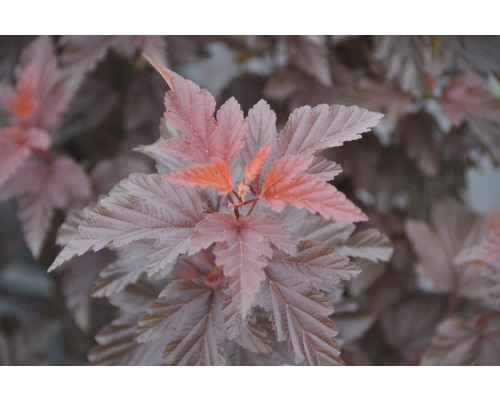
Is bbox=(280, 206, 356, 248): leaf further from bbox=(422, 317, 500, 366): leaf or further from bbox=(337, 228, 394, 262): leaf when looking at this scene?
bbox=(422, 317, 500, 366): leaf

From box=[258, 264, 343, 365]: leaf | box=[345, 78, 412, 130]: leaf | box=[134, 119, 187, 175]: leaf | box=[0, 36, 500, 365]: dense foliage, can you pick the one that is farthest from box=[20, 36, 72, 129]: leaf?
box=[258, 264, 343, 365]: leaf

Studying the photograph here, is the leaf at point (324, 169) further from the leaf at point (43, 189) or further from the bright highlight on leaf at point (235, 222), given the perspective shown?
the leaf at point (43, 189)

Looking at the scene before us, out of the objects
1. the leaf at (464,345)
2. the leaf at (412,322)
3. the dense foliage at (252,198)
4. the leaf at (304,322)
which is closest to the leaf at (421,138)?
the dense foliage at (252,198)

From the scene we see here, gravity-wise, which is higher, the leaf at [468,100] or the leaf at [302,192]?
the leaf at [468,100]

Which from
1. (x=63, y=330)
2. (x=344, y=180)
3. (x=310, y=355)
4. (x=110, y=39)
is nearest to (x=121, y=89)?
(x=110, y=39)

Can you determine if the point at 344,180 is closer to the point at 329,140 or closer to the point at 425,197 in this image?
the point at 425,197
